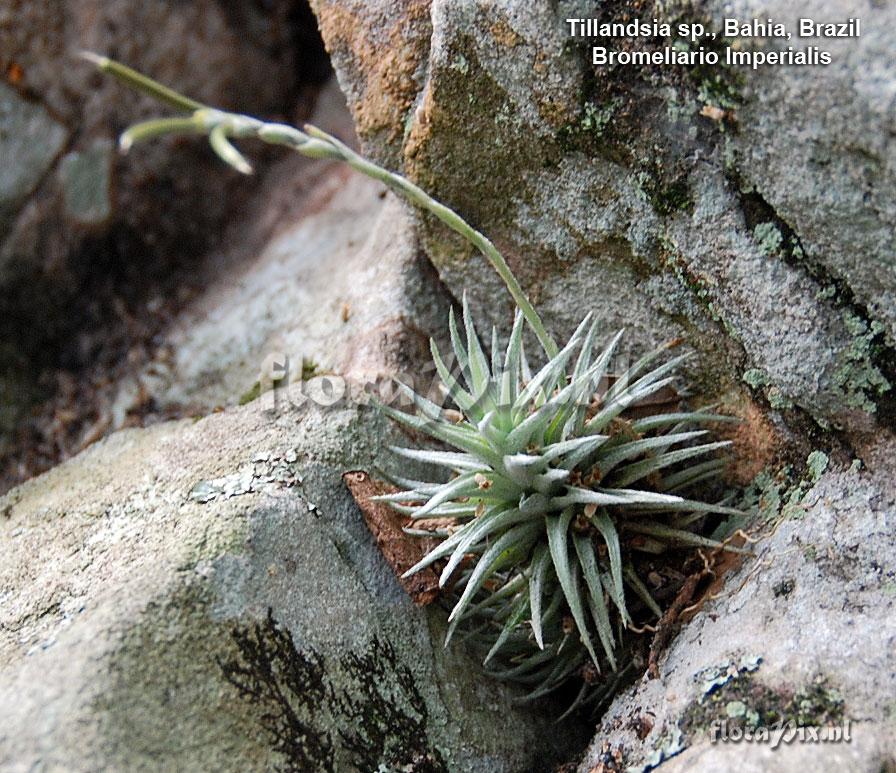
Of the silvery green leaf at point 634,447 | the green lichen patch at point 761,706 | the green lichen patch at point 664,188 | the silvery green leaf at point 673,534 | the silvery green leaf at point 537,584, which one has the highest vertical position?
the green lichen patch at point 664,188

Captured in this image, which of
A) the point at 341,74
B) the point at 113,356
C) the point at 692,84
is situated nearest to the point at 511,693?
the point at 692,84

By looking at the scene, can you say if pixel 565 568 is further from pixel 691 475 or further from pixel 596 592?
pixel 691 475

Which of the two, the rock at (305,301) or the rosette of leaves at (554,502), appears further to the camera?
the rock at (305,301)

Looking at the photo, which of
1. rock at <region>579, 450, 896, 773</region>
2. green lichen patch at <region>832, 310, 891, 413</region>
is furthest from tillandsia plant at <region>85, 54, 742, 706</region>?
green lichen patch at <region>832, 310, 891, 413</region>

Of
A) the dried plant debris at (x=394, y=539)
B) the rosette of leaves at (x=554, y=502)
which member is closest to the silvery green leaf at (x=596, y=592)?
the rosette of leaves at (x=554, y=502)

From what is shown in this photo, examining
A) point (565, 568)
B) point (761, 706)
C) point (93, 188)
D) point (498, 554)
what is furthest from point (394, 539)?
point (93, 188)

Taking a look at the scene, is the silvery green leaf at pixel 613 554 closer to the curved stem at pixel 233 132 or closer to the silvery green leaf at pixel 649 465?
the silvery green leaf at pixel 649 465

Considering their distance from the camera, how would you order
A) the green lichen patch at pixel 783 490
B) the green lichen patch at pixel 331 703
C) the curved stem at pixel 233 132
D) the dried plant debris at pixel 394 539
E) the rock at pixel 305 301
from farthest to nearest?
the rock at pixel 305 301 < the dried plant debris at pixel 394 539 < the green lichen patch at pixel 783 490 < the green lichen patch at pixel 331 703 < the curved stem at pixel 233 132

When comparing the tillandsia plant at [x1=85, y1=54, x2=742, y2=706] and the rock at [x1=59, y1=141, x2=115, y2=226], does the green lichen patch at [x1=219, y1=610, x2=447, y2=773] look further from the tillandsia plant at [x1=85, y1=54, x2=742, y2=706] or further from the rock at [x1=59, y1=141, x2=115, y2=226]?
the rock at [x1=59, y1=141, x2=115, y2=226]
